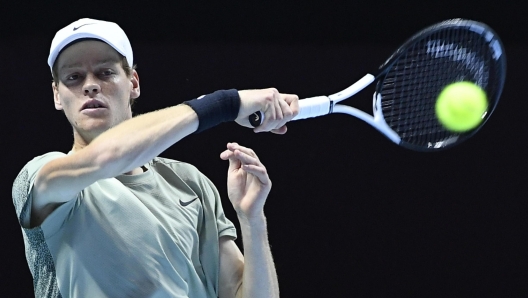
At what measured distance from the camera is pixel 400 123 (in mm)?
2330

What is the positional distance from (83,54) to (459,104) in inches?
41.9

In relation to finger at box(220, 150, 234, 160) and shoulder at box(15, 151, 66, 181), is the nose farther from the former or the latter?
finger at box(220, 150, 234, 160)

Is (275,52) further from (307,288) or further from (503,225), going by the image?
(503,225)

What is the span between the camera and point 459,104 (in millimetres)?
2367

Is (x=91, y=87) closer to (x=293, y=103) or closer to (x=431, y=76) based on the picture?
(x=293, y=103)

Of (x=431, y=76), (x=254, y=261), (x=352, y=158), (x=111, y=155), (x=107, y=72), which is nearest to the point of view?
(x=111, y=155)

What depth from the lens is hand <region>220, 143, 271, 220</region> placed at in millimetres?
2033

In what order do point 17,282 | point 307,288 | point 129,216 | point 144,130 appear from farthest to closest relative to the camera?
point 307,288, point 17,282, point 129,216, point 144,130

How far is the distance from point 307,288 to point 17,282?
3.49 feet

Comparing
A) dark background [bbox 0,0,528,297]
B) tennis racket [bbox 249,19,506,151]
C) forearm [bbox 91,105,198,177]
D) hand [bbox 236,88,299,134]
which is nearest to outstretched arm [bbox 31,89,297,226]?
forearm [bbox 91,105,198,177]

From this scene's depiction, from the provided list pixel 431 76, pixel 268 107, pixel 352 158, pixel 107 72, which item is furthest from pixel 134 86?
pixel 352 158

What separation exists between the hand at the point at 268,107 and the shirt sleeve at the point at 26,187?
16.6 inches

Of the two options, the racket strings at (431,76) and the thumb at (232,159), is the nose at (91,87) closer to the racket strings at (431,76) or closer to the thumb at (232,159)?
the thumb at (232,159)

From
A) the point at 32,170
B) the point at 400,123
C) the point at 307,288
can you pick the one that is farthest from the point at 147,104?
the point at 32,170
